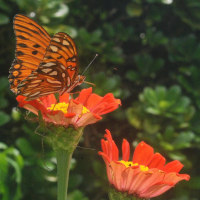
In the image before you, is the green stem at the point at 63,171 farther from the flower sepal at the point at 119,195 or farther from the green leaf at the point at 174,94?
the green leaf at the point at 174,94

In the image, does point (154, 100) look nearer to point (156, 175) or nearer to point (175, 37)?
point (175, 37)

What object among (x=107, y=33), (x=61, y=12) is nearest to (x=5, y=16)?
(x=61, y=12)

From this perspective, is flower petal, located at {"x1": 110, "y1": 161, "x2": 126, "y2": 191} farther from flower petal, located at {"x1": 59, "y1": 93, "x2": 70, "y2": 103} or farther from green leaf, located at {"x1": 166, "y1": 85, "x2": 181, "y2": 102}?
green leaf, located at {"x1": 166, "y1": 85, "x2": 181, "y2": 102}

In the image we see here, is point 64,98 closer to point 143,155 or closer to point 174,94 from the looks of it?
point 143,155

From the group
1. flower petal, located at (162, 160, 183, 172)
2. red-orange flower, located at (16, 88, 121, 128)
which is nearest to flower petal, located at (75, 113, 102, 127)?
red-orange flower, located at (16, 88, 121, 128)

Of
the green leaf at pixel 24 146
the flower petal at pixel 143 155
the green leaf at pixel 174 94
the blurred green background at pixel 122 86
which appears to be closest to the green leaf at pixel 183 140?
the blurred green background at pixel 122 86

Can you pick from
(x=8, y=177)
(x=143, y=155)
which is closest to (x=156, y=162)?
(x=143, y=155)
